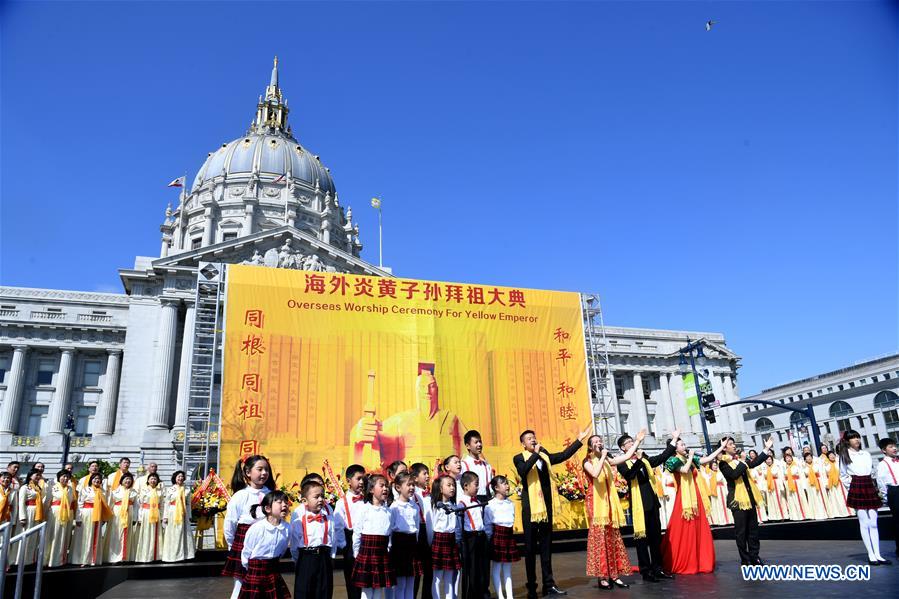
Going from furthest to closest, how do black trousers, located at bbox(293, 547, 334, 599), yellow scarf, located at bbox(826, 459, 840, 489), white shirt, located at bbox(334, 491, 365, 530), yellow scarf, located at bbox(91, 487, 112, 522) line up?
yellow scarf, located at bbox(826, 459, 840, 489), yellow scarf, located at bbox(91, 487, 112, 522), white shirt, located at bbox(334, 491, 365, 530), black trousers, located at bbox(293, 547, 334, 599)

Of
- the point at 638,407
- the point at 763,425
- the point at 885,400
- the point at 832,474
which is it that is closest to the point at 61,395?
the point at 832,474

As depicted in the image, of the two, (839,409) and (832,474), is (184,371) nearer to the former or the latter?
(832,474)

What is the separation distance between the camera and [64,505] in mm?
10961

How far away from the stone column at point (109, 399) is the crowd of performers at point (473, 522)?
34.7 m

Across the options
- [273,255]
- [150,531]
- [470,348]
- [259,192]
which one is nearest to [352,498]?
[150,531]

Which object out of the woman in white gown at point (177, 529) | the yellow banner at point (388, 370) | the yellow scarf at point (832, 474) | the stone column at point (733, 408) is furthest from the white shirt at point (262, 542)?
the stone column at point (733, 408)

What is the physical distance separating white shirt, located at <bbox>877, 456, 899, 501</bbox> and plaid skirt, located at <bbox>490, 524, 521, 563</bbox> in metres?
5.57

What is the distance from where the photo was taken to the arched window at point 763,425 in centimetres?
6838

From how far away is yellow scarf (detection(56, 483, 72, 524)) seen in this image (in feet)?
35.7

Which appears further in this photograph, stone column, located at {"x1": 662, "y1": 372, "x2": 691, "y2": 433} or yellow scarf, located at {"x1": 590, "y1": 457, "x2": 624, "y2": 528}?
stone column, located at {"x1": 662, "y1": 372, "x2": 691, "y2": 433}

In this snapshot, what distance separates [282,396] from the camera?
16.8m

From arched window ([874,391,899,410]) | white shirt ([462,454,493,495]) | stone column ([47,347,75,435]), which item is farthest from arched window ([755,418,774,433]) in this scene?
white shirt ([462,454,493,495])

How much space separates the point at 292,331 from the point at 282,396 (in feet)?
6.55

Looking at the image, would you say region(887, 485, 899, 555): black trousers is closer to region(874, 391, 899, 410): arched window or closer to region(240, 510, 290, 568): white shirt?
region(240, 510, 290, 568): white shirt
